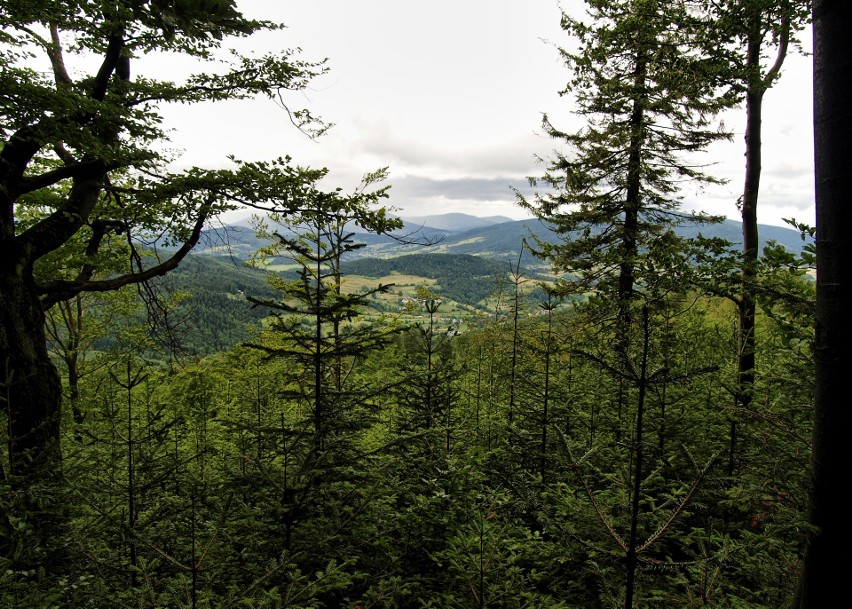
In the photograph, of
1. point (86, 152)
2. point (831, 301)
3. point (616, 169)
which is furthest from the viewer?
point (616, 169)

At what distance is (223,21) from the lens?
5.64m

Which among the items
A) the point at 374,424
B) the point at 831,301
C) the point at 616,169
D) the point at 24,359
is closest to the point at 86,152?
the point at 24,359

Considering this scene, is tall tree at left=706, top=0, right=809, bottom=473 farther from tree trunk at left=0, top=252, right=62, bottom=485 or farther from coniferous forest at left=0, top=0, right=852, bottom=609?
tree trunk at left=0, top=252, right=62, bottom=485

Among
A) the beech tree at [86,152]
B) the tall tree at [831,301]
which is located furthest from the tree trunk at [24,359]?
the tall tree at [831,301]

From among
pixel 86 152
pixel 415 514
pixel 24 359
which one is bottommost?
pixel 415 514

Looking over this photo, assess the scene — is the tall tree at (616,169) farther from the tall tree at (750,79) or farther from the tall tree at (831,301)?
the tall tree at (831,301)

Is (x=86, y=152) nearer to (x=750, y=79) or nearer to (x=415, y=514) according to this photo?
(x=415, y=514)

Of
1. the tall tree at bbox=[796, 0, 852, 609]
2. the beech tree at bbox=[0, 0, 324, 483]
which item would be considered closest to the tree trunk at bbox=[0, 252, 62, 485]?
the beech tree at bbox=[0, 0, 324, 483]

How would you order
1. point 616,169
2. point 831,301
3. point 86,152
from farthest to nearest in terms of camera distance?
point 616,169
point 86,152
point 831,301

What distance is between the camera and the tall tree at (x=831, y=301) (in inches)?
93.4

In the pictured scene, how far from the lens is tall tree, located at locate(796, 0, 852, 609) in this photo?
2373 mm

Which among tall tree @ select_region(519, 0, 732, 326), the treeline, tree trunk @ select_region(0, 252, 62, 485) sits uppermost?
tall tree @ select_region(519, 0, 732, 326)

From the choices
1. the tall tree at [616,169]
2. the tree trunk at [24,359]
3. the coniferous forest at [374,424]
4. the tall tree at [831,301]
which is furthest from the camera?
the tall tree at [616,169]

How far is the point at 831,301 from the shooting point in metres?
2.50
